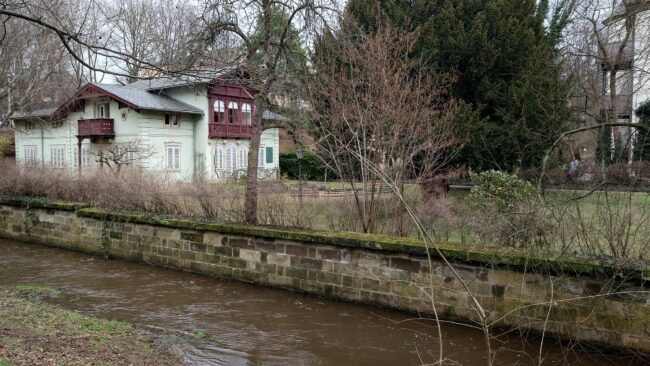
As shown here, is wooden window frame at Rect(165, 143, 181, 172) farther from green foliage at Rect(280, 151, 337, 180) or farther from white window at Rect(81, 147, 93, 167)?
green foliage at Rect(280, 151, 337, 180)

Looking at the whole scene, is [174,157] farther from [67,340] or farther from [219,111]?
[67,340]

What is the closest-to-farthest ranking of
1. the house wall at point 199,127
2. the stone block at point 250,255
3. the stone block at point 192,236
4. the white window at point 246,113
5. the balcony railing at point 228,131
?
1. the stone block at point 250,255
2. the stone block at point 192,236
3. the house wall at point 199,127
4. the balcony railing at point 228,131
5. the white window at point 246,113

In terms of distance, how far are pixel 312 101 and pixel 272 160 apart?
1055 inches

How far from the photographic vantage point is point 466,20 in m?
16.9

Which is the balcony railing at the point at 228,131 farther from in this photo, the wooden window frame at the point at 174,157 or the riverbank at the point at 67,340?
the riverbank at the point at 67,340

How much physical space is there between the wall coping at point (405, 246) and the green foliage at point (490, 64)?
774 cm

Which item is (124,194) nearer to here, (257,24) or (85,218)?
(85,218)

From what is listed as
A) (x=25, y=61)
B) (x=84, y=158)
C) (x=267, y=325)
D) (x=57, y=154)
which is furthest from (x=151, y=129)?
(x=267, y=325)

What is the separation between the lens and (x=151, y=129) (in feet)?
99.1

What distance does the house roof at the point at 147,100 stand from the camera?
1150 inches

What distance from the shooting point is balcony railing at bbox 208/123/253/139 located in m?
32.9

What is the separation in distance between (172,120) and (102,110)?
4.30 meters

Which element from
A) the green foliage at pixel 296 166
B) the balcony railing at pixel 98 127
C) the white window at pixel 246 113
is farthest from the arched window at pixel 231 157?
the balcony railing at pixel 98 127

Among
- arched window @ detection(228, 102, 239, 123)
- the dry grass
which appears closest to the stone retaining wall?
the dry grass
